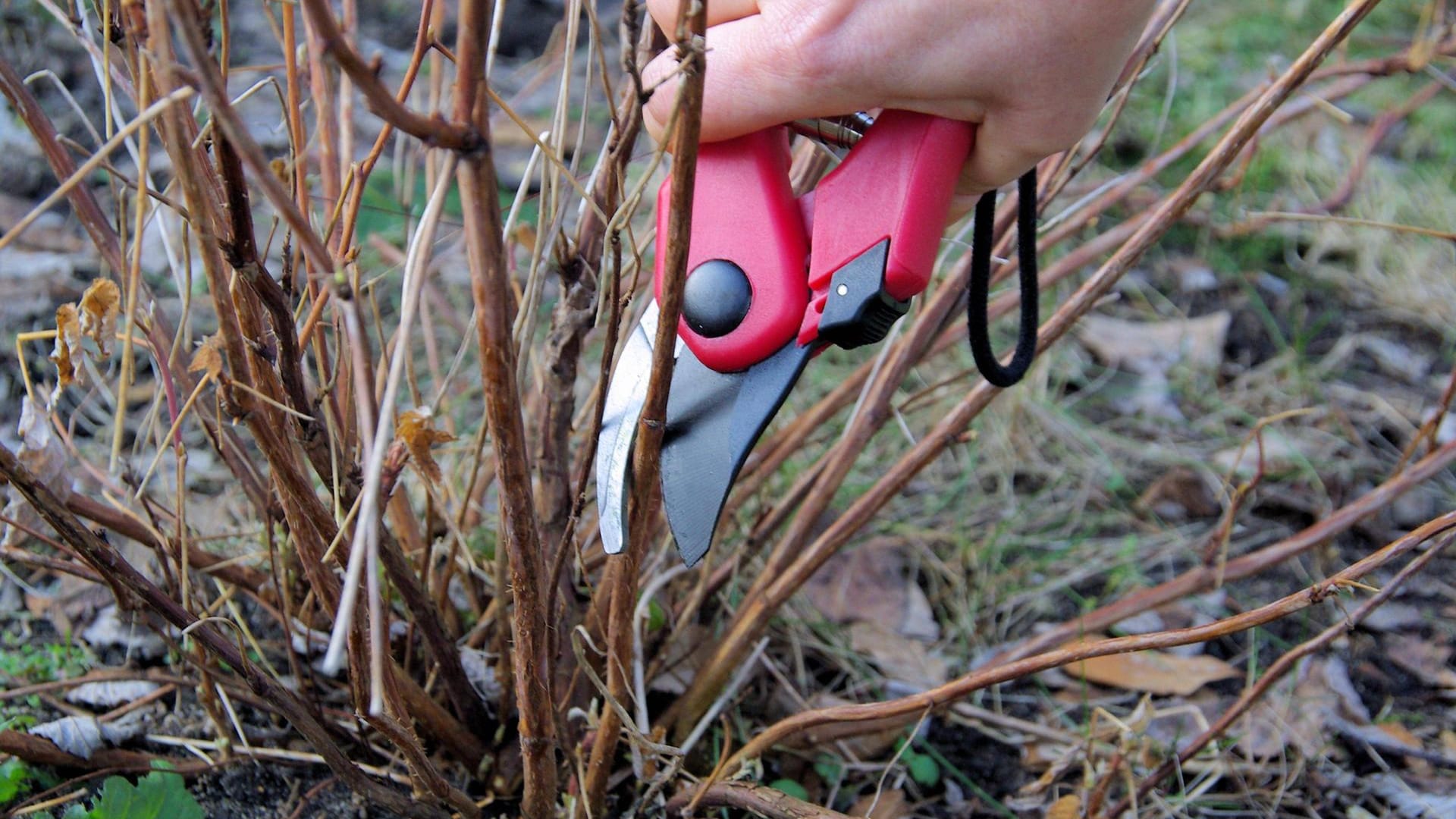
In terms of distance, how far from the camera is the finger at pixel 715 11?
0.95 metres

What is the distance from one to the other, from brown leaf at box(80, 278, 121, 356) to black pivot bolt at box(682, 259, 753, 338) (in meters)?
0.50

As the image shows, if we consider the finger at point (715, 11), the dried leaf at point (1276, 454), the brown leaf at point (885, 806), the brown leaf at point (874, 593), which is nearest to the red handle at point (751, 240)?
the finger at point (715, 11)

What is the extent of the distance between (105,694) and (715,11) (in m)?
1.16

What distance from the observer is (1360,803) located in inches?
58.2

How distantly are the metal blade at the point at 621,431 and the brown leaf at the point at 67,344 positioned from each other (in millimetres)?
449

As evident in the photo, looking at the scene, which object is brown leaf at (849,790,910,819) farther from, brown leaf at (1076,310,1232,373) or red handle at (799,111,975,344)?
brown leaf at (1076,310,1232,373)

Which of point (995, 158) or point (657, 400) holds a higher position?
point (995, 158)

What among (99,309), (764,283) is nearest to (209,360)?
(99,309)

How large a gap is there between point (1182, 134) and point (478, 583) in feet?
8.26

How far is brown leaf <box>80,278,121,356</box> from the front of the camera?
86 centimetres

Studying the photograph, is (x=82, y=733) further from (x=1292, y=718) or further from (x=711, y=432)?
(x=1292, y=718)

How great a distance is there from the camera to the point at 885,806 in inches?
55.9

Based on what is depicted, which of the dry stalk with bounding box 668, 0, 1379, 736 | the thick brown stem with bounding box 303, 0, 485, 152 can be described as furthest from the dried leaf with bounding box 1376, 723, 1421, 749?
the thick brown stem with bounding box 303, 0, 485, 152

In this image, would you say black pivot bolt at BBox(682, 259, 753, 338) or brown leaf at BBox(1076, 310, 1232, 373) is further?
brown leaf at BBox(1076, 310, 1232, 373)
